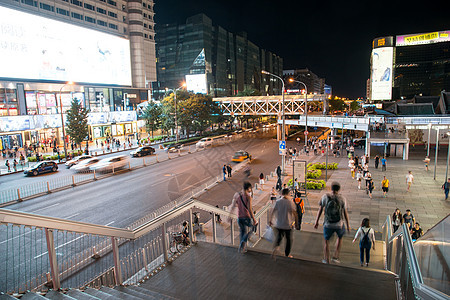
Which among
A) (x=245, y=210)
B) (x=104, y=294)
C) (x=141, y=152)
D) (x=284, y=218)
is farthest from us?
(x=141, y=152)

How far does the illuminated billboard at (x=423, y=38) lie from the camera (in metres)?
108

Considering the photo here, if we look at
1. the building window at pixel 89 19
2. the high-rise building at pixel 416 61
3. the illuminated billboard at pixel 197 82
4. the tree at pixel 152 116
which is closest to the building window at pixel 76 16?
the building window at pixel 89 19

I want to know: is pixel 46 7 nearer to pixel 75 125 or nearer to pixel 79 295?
pixel 75 125

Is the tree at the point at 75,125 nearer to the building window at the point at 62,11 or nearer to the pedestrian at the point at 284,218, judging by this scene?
the building window at the point at 62,11

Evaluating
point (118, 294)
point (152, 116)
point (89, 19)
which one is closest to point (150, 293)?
point (118, 294)

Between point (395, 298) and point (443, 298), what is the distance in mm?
1980

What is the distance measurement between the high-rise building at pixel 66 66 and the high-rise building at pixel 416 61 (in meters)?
77.7

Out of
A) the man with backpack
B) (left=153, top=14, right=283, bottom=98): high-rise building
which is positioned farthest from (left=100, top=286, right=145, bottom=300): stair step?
(left=153, top=14, right=283, bottom=98): high-rise building

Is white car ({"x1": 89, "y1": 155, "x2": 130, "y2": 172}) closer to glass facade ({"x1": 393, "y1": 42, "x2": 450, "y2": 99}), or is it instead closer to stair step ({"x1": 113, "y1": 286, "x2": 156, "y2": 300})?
stair step ({"x1": 113, "y1": 286, "x2": 156, "y2": 300})

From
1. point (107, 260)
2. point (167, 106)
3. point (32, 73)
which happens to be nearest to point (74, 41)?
point (32, 73)

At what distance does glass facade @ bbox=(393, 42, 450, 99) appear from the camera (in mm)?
112188

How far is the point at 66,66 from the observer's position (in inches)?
2055

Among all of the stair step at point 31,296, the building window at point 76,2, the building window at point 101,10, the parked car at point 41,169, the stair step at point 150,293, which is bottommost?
the parked car at point 41,169

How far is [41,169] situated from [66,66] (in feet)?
99.3
